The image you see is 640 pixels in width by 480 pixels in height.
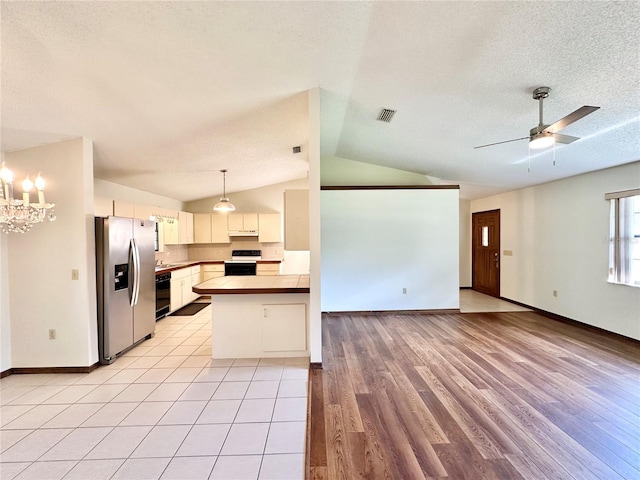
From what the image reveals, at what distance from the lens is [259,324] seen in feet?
11.2

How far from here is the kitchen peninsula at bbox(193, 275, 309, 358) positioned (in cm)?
338

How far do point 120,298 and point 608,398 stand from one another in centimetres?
505

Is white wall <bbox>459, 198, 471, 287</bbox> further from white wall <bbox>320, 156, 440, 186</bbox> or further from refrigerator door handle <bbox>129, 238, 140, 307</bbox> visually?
refrigerator door handle <bbox>129, 238, 140, 307</bbox>

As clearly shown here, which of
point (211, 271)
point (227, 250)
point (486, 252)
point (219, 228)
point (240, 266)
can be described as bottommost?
point (211, 271)

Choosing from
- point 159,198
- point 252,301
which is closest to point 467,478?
point 252,301

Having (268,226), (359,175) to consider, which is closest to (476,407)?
(359,175)

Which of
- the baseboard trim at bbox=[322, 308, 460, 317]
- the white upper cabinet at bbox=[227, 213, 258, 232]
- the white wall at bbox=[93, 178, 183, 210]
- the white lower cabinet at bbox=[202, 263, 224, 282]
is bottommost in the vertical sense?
the baseboard trim at bbox=[322, 308, 460, 317]

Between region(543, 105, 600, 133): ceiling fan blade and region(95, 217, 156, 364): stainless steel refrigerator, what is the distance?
4456 mm

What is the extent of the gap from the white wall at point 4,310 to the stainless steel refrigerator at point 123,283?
32.3 inches

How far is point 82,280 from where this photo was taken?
10.0ft

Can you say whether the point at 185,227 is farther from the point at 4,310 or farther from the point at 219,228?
the point at 4,310

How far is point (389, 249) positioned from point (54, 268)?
4.81 meters

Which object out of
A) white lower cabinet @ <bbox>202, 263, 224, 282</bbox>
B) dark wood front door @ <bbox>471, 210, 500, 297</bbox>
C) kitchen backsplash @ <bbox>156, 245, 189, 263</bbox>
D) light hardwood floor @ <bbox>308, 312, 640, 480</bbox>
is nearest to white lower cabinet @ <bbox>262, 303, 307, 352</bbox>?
light hardwood floor @ <bbox>308, 312, 640, 480</bbox>

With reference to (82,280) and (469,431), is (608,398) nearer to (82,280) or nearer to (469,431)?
(469,431)
